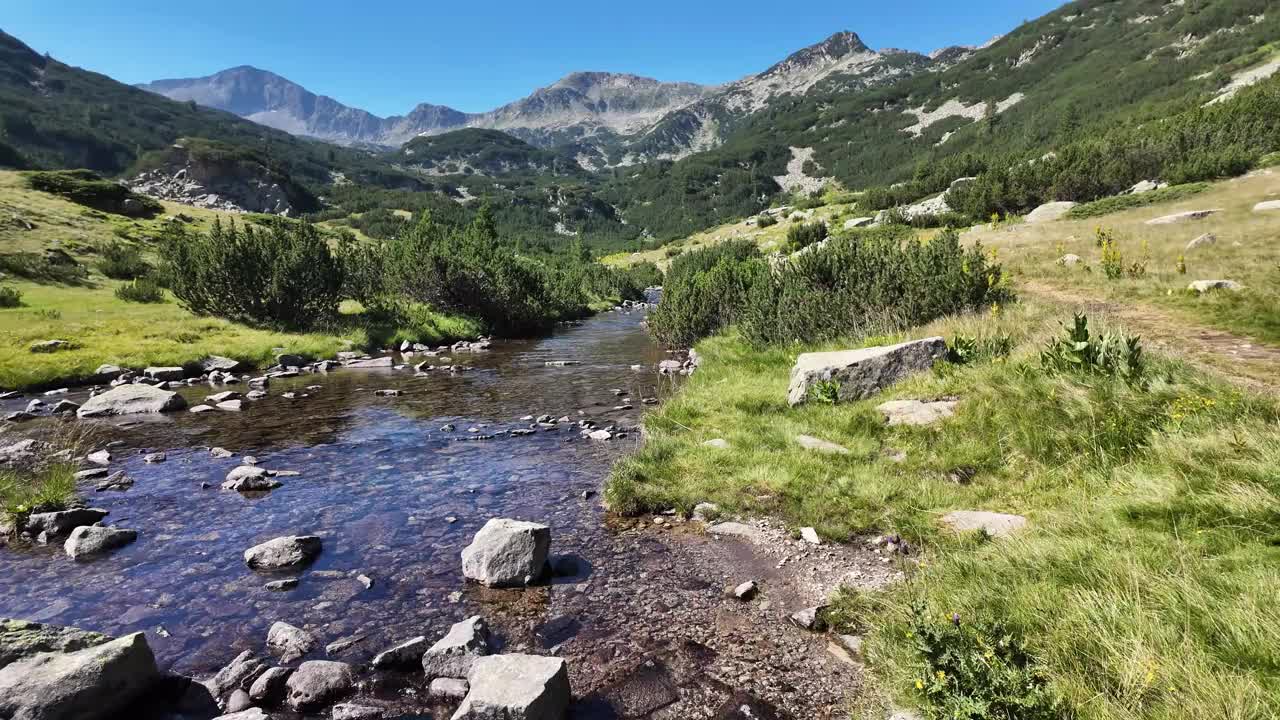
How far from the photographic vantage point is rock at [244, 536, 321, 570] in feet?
28.0

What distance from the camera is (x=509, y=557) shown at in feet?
26.0

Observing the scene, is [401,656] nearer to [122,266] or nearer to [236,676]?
[236,676]

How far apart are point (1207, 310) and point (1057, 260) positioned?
11729 millimetres

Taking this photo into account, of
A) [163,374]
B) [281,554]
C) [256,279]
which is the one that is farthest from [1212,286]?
[256,279]

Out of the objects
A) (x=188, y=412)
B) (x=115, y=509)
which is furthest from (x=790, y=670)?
(x=188, y=412)

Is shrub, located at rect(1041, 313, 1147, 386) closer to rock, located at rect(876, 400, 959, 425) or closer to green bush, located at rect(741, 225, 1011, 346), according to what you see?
rock, located at rect(876, 400, 959, 425)

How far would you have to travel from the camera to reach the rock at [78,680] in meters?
4.82

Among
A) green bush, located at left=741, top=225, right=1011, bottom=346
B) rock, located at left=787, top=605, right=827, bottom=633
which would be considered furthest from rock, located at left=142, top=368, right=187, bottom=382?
rock, located at left=787, top=605, right=827, bottom=633

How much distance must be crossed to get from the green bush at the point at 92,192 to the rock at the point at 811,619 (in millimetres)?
105550

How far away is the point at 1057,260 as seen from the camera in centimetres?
2553

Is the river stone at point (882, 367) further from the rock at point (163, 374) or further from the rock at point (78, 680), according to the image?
the rock at point (163, 374)

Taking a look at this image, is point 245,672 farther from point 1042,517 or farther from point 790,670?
point 1042,517

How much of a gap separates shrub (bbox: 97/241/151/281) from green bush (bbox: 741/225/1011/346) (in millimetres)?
48894

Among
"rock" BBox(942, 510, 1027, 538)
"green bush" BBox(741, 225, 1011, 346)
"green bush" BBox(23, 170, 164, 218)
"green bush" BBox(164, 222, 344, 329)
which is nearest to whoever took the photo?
"rock" BBox(942, 510, 1027, 538)
